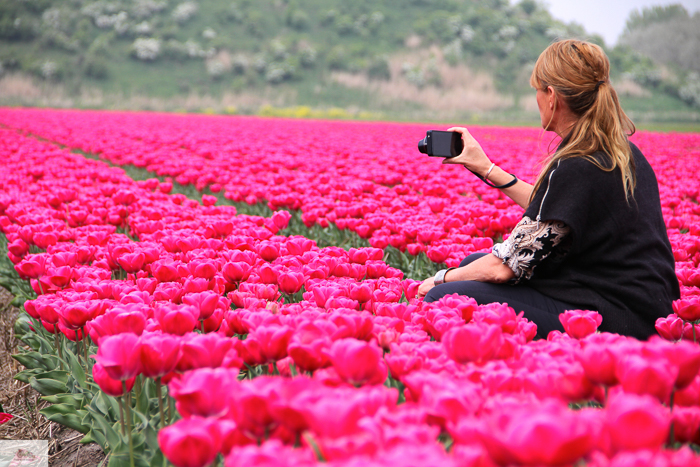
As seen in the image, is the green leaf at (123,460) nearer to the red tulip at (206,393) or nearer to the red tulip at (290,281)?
the red tulip at (206,393)

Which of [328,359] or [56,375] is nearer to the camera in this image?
[328,359]

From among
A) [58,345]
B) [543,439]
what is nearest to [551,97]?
[543,439]

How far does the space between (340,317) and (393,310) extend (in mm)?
486

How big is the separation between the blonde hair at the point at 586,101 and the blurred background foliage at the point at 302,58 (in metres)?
34.9

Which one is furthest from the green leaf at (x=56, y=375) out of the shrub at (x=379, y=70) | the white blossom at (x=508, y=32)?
Answer: the white blossom at (x=508, y=32)

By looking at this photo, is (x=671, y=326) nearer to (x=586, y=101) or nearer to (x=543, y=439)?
(x=586, y=101)

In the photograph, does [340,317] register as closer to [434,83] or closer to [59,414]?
[59,414]

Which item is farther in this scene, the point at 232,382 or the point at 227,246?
the point at 227,246

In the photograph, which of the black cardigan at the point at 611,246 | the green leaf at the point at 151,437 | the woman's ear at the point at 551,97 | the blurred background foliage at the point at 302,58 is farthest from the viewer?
the blurred background foliage at the point at 302,58

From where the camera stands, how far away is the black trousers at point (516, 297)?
2345mm

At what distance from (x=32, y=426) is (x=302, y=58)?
167 ft

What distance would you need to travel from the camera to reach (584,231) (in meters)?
2.27

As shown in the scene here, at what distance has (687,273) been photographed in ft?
8.59

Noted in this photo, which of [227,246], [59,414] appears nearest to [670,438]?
[59,414]
